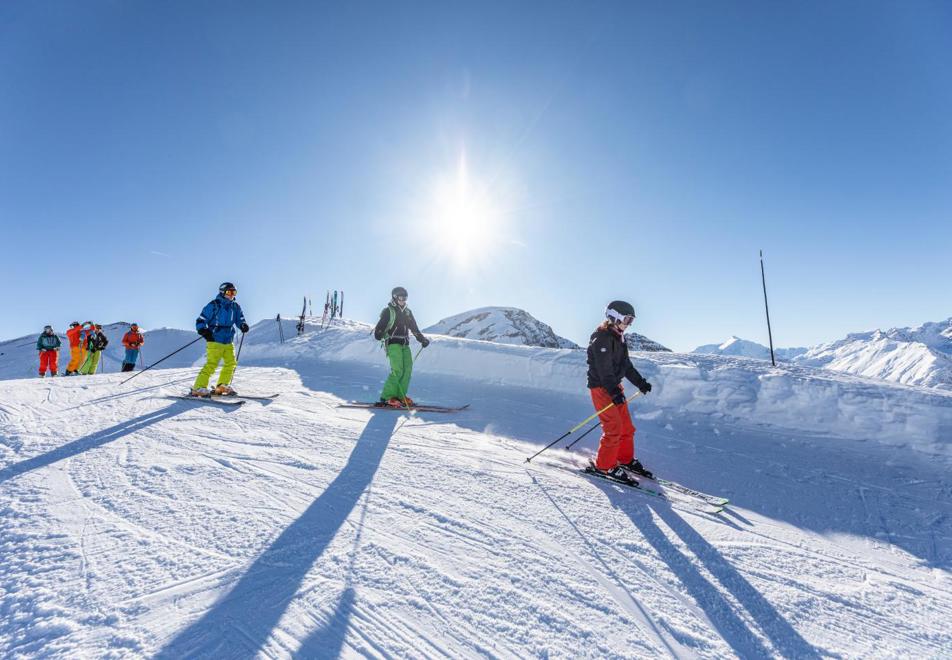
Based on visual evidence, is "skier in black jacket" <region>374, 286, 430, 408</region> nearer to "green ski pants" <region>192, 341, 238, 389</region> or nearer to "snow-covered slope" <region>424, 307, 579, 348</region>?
"green ski pants" <region>192, 341, 238, 389</region>

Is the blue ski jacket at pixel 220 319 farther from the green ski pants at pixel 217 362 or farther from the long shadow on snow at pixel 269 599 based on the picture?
the long shadow on snow at pixel 269 599

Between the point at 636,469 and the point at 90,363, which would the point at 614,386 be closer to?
the point at 636,469

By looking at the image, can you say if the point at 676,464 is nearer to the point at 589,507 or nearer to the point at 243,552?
the point at 589,507

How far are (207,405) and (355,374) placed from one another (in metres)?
5.83

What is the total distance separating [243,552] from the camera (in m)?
2.35

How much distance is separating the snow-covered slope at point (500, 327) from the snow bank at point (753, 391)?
5516 inches

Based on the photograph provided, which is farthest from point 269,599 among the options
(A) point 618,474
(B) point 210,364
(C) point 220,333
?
(C) point 220,333

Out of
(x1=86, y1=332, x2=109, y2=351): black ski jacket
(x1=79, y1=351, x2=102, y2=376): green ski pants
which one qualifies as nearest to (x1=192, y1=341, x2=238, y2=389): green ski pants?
(x1=86, y1=332, x2=109, y2=351): black ski jacket

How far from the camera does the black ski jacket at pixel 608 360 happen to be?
4576 mm

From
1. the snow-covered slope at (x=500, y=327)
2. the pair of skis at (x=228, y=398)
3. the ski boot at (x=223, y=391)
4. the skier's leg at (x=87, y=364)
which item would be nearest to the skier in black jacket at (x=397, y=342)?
the pair of skis at (x=228, y=398)

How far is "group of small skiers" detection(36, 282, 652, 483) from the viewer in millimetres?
4508

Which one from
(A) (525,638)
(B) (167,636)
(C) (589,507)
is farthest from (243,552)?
(C) (589,507)

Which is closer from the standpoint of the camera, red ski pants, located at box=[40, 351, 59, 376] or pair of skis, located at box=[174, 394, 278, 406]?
pair of skis, located at box=[174, 394, 278, 406]

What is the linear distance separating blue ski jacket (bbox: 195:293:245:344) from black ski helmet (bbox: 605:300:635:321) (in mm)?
6868
